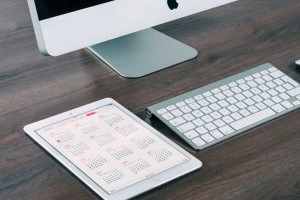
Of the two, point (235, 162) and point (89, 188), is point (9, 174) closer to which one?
point (89, 188)

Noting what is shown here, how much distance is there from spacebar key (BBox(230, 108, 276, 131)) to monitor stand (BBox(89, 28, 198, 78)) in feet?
0.75

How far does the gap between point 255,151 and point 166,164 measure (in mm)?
137

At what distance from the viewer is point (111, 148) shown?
870 millimetres

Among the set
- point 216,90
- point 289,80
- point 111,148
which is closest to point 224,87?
point 216,90

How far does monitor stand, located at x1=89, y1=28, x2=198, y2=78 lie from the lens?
3.59 feet

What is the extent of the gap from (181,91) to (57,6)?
0.84 ft

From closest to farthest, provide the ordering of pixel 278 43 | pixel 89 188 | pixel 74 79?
pixel 89 188, pixel 74 79, pixel 278 43

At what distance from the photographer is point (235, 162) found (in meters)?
0.85

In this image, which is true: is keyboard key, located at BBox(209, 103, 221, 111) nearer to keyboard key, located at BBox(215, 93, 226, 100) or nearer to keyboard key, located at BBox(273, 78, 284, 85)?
keyboard key, located at BBox(215, 93, 226, 100)

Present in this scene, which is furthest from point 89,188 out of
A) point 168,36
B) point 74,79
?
point 168,36

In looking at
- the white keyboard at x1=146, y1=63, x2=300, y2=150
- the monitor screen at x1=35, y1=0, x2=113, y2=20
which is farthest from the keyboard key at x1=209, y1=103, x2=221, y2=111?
the monitor screen at x1=35, y1=0, x2=113, y2=20

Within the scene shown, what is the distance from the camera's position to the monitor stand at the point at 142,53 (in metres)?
1.09

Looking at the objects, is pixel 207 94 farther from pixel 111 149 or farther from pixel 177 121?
pixel 111 149

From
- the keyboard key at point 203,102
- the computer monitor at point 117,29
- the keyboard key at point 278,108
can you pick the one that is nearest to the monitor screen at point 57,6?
the computer monitor at point 117,29
